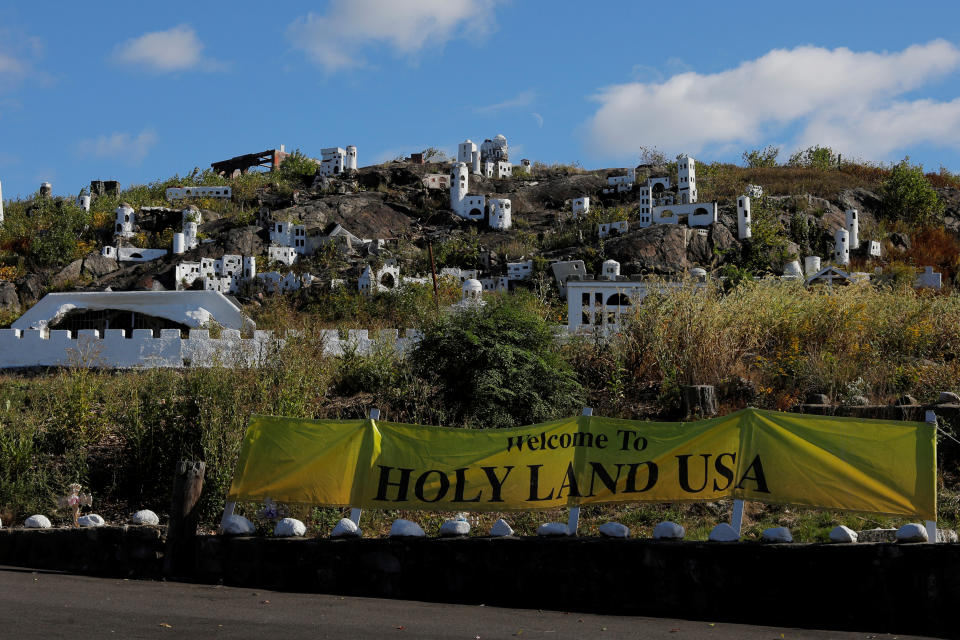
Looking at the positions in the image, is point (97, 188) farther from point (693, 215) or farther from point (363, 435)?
point (363, 435)

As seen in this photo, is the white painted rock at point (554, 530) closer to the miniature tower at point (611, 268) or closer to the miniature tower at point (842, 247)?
the miniature tower at point (611, 268)

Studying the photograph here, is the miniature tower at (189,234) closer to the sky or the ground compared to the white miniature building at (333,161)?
closer to the ground

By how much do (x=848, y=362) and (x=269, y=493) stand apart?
10.5 meters

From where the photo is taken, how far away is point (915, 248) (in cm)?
5781

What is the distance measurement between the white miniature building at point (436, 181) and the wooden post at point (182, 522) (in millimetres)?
70025

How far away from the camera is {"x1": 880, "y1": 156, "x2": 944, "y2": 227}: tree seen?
62.8m

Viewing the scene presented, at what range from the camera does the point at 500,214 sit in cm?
6869

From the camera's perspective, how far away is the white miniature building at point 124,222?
68.6 metres

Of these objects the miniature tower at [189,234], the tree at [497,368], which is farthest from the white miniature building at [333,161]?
the tree at [497,368]

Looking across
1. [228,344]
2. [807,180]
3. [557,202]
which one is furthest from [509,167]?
[228,344]

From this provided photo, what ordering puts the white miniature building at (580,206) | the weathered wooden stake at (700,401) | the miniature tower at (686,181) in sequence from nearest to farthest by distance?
the weathered wooden stake at (700,401), the miniature tower at (686,181), the white miniature building at (580,206)

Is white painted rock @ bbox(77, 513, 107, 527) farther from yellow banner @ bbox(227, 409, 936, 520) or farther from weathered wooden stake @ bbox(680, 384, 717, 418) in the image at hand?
weathered wooden stake @ bbox(680, 384, 717, 418)

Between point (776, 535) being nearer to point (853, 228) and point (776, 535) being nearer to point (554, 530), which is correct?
point (554, 530)

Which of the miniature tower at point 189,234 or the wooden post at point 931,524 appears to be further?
the miniature tower at point 189,234
